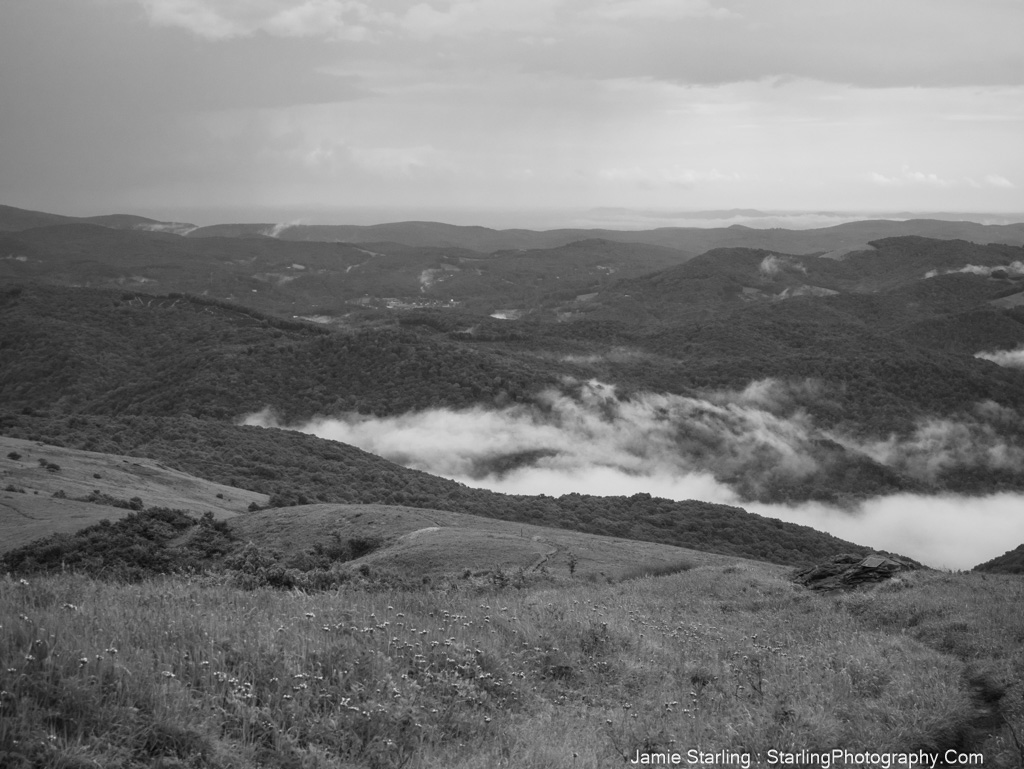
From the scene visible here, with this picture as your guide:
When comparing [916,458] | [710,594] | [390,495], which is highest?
[710,594]

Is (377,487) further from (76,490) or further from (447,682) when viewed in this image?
(447,682)

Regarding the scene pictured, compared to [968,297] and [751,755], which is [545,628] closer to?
[751,755]

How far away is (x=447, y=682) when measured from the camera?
6746 millimetres

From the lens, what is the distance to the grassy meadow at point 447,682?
5.34 m

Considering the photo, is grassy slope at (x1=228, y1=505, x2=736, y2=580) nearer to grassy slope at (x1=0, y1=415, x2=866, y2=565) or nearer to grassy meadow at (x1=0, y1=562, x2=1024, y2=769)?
grassy meadow at (x1=0, y1=562, x2=1024, y2=769)

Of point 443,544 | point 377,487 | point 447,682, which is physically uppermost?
point 447,682

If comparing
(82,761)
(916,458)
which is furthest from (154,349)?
(82,761)

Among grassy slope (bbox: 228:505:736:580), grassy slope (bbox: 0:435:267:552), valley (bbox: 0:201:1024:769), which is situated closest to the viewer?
valley (bbox: 0:201:1024:769)

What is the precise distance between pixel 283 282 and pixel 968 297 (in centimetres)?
13004

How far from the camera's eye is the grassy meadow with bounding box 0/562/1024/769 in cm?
534

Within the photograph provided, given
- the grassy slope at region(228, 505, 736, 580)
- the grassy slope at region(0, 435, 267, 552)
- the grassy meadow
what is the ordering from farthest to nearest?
1. the grassy slope at region(0, 435, 267, 552)
2. the grassy slope at region(228, 505, 736, 580)
3. the grassy meadow

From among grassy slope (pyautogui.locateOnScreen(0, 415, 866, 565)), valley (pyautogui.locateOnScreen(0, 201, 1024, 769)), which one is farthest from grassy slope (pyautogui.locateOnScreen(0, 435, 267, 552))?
grassy slope (pyautogui.locateOnScreen(0, 415, 866, 565))

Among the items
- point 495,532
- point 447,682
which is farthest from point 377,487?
point 447,682

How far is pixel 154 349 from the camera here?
300ft
